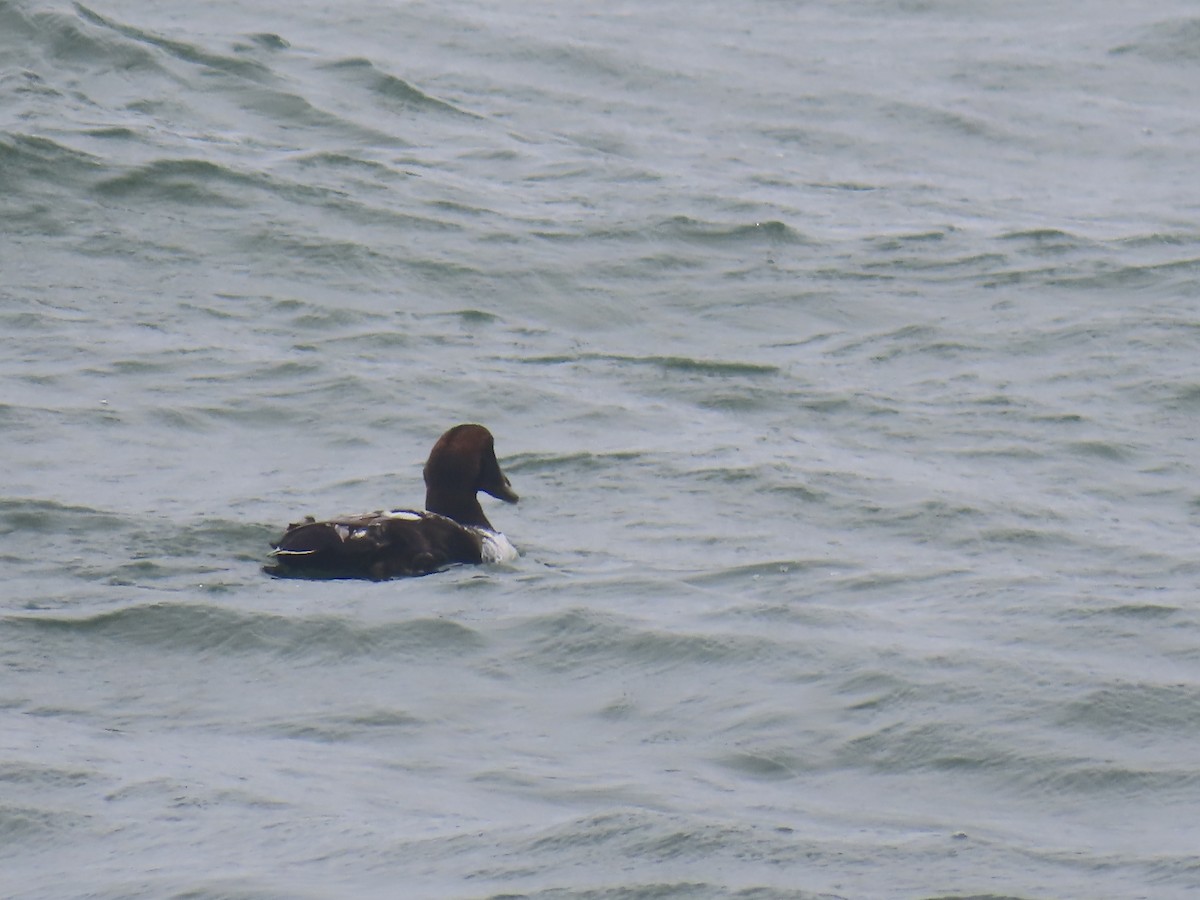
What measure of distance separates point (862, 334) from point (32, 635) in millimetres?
6335

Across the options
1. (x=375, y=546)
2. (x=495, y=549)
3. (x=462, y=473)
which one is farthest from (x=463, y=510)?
(x=375, y=546)

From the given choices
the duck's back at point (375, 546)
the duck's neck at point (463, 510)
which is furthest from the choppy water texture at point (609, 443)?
the duck's neck at point (463, 510)

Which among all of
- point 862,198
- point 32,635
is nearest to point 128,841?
point 32,635

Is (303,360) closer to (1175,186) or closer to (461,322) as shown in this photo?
(461,322)

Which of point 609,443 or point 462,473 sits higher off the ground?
point 462,473

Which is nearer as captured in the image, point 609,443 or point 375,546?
point 375,546

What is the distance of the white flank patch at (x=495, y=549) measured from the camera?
919 centimetres

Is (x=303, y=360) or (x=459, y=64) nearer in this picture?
(x=303, y=360)

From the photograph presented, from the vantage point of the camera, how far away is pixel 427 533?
356 inches

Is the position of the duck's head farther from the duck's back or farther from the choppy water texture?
the duck's back

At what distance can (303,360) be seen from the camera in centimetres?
1195

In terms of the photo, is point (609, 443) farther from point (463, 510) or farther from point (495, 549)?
point (495, 549)

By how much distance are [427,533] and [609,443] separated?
76.4 inches

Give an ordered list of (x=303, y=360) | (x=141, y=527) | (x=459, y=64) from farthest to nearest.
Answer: (x=459, y=64), (x=303, y=360), (x=141, y=527)
